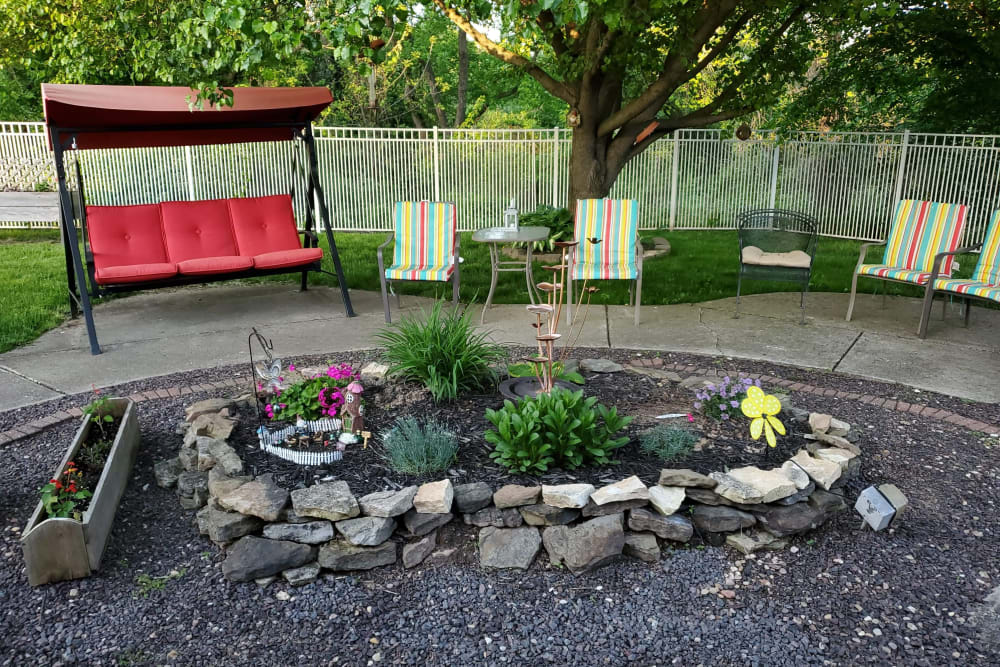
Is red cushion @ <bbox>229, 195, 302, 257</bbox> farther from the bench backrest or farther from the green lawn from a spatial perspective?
the bench backrest

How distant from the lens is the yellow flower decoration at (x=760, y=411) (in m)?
3.87

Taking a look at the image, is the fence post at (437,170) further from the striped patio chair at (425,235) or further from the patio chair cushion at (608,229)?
the patio chair cushion at (608,229)

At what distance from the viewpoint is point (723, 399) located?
4270 millimetres

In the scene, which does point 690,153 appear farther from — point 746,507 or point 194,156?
point 746,507

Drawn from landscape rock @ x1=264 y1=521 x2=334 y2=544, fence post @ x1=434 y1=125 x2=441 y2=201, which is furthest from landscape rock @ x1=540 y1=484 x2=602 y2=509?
fence post @ x1=434 y1=125 x2=441 y2=201

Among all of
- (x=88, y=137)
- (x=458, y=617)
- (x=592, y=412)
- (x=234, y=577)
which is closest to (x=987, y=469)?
(x=592, y=412)

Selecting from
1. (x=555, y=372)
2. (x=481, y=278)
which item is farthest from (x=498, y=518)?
(x=481, y=278)

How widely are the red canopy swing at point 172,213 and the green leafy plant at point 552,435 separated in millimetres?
3750

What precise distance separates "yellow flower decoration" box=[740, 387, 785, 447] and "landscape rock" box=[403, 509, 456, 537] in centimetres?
160

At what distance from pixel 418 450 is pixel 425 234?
3.93 m

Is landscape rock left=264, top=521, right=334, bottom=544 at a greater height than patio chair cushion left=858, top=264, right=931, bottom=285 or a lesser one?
lesser

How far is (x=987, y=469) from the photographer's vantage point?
4047mm

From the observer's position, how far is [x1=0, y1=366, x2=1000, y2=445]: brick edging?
15.1ft

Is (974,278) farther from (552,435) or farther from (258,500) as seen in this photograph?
(258,500)
